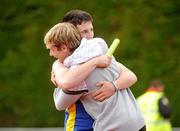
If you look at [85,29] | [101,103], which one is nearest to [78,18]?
[85,29]

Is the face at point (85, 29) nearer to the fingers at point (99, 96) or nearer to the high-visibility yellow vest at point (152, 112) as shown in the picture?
the fingers at point (99, 96)

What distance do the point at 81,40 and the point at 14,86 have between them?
38.1 ft

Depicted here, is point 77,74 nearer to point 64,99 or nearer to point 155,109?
point 64,99

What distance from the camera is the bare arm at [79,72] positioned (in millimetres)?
4062

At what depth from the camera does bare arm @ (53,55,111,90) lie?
406cm

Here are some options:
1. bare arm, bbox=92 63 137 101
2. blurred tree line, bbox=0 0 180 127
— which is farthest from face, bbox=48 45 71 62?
blurred tree line, bbox=0 0 180 127

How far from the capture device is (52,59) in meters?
15.4

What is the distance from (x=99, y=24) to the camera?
50.2 feet

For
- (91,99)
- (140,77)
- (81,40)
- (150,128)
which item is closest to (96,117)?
(91,99)

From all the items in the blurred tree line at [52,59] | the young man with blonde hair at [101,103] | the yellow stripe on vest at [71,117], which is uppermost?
the young man with blonde hair at [101,103]

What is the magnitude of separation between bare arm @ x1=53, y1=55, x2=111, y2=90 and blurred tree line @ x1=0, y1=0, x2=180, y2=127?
1095 centimetres

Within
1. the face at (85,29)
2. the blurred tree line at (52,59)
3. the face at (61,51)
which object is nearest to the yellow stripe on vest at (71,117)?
the face at (61,51)

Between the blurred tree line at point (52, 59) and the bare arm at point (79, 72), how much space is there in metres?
10.9

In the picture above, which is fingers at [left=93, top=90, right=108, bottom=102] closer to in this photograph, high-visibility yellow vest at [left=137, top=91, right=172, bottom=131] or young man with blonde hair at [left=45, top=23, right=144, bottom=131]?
young man with blonde hair at [left=45, top=23, right=144, bottom=131]
